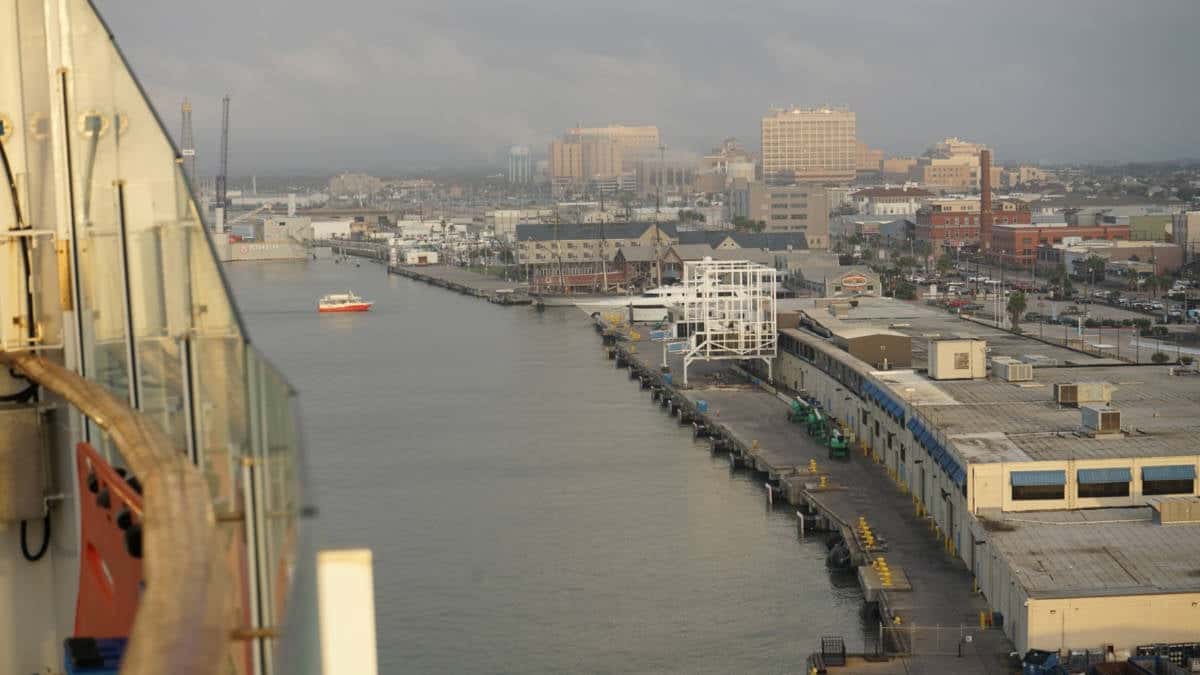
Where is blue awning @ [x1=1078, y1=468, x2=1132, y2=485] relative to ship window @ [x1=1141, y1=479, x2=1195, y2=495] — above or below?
above

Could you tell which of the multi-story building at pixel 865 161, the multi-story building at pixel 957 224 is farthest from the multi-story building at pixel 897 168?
the multi-story building at pixel 957 224

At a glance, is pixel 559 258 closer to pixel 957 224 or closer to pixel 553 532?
pixel 957 224

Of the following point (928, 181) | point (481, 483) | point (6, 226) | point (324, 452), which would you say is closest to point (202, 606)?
point (6, 226)

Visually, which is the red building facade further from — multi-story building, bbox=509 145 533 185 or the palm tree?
multi-story building, bbox=509 145 533 185

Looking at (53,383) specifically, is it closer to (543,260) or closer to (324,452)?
(324,452)

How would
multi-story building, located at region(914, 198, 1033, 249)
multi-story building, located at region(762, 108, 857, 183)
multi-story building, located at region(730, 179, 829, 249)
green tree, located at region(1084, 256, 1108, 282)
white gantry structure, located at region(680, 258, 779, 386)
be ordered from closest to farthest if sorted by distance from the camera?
white gantry structure, located at region(680, 258, 779, 386)
green tree, located at region(1084, 256, 1108, 282)
multi-story building, located at region(914, 198, 1033, 249)
multi-story building, located at region(730, 179, 829, 249)
multi-story building, located at region(762, 108, 857, 183)

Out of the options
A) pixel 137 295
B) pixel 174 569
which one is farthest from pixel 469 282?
pixel 174 569

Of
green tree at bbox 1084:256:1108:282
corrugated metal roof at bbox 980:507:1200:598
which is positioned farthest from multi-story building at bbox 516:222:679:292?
corrugated metal roof at bbox 980:507:1200:598
